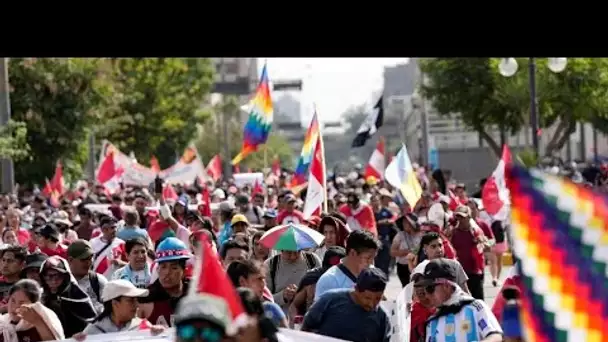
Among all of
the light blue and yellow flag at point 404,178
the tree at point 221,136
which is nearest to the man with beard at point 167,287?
the light blue and yellow flag at point 404,178

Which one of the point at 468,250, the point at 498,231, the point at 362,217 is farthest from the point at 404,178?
the point at 468,250

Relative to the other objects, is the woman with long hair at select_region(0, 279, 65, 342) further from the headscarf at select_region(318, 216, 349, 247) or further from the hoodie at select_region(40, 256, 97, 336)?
the headscarf at select_region(318, 216, 349, 247)

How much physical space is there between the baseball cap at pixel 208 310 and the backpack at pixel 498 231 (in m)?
17.1

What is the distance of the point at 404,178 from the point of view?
2089cm

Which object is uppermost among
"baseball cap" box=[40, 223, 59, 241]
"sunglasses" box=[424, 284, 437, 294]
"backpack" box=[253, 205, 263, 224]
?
"sunglasses" box=[424, 284, 437, 294]

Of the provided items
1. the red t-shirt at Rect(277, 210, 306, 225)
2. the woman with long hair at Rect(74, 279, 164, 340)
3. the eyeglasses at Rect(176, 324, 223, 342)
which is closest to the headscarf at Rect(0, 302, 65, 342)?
the woman with long hair at Rect(74, 279, 164, 340)

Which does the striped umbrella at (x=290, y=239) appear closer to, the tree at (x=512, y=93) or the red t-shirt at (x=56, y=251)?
the red t-shirt at (x=56, y=251)

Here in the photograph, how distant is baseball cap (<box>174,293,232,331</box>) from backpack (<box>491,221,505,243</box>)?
56.2 feet

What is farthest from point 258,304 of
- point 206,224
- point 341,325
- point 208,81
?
point 208,81

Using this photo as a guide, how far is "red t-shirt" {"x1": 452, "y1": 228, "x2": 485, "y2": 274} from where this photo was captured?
1600 centimetres

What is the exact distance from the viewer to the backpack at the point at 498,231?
22.0m

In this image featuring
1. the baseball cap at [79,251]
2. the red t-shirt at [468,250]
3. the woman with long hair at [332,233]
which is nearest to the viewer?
the baseball cap at [79,251]
